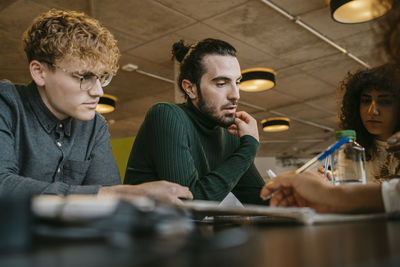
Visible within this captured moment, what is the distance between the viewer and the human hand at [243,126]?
171cm

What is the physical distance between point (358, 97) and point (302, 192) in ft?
5.39

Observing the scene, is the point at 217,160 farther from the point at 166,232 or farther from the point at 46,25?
the point at 166,232

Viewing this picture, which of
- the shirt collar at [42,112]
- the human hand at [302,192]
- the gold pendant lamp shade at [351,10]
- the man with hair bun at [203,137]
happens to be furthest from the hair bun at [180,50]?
the gold pendant lamp shade at [351,10]

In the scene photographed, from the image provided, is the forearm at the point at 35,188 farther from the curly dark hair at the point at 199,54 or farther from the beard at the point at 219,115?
the curly dark hair at the point at 199,54

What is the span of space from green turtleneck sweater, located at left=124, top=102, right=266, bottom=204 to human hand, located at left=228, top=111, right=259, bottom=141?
48 millimetres

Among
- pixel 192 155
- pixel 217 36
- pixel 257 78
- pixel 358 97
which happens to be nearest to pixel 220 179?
pixel 192 155

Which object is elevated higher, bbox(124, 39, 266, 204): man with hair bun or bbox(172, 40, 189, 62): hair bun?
bbox(172, 40, 189, 62): hair bun

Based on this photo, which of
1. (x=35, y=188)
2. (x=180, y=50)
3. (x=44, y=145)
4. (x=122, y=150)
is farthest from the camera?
(x=122, y=150)

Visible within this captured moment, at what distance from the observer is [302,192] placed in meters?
0.78

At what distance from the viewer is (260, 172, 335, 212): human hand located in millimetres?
750

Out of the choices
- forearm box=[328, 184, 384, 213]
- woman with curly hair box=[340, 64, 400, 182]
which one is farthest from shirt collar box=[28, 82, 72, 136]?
woman with curly hair box=[340, 64, 400, 182]

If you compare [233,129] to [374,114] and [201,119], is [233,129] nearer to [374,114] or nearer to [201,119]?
[201,119]

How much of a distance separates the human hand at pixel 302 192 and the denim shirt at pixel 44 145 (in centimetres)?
64

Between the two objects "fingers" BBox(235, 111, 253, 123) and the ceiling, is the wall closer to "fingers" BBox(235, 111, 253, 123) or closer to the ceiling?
"fingers" BBox(235, 111, 253, 123)
